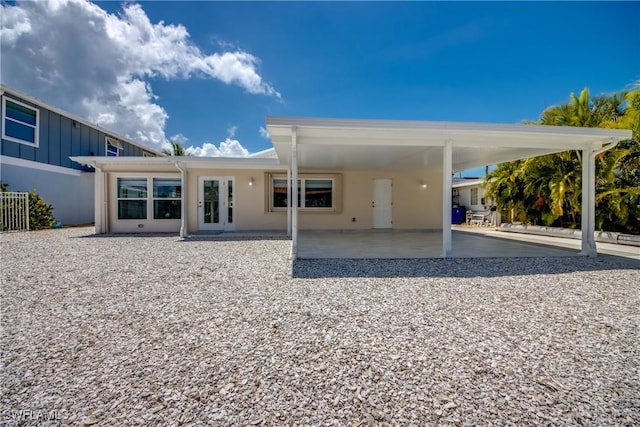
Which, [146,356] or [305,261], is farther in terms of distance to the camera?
[305,261]

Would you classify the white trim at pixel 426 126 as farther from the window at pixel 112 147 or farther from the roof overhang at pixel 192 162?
the window at pixel 112 147

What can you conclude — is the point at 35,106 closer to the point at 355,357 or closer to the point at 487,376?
the point at 355,357

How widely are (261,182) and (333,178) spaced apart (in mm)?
2783

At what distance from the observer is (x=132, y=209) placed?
1102 cm

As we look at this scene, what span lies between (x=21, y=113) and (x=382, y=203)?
15.2 metres

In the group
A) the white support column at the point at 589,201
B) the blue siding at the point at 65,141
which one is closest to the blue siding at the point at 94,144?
the blue siding at the point at 65,141

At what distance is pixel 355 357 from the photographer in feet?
7.54

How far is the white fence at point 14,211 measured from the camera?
10500 mm

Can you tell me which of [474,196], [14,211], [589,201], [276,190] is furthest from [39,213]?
[474,196]

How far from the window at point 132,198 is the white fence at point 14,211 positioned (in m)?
3.66

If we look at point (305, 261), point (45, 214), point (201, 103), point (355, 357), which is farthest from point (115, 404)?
point (201, 103)

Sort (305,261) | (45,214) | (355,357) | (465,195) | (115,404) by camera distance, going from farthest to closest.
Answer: (465,195) < (45,214) < (305,261) < (355,357) < (115,404)

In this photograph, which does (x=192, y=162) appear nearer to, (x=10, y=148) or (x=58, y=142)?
(x=10, y=148)

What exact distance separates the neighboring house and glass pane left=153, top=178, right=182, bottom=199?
5834 millimetres
